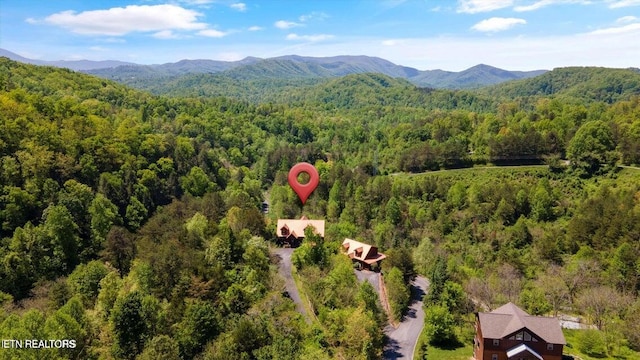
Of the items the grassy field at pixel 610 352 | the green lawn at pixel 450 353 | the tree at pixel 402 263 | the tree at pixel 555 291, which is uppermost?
the tree at pixel 402 263

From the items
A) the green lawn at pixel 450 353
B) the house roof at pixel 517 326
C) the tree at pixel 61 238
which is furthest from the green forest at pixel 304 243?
the house roof at pixel 517 326

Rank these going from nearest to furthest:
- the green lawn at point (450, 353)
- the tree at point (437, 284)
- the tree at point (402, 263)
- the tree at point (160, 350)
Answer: the tree at point (160, 350)
the green lawn at point (450, 353)
the tree at point (437, 284)
the tree at point (402, 263)

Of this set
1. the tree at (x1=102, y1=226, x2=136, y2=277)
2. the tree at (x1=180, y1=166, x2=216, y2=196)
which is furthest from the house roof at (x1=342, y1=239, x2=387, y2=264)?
the tree at (x1=180, y1=166, x2=216, y2=196)

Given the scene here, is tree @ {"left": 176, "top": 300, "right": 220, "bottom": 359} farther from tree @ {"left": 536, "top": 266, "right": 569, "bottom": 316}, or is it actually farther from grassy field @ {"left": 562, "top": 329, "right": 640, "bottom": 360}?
tree @ {"left": 536, "top": 266, "right": 569, "bottom": 316}

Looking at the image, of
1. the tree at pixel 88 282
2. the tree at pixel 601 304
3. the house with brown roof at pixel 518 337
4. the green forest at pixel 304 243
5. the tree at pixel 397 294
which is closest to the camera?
the green forest at pixel 304 243

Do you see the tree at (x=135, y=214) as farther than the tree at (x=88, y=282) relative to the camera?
Yes


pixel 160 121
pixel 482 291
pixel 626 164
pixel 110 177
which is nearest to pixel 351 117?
pixel 160 121

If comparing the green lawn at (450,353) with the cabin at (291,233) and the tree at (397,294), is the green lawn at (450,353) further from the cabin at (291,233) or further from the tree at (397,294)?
the cabin at (291,233)
